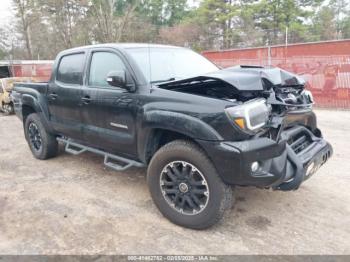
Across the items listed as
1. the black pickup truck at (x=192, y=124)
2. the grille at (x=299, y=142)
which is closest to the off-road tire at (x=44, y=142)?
the black pickup truck at (x=192, y=124)

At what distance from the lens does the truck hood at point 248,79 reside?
3.06 meters

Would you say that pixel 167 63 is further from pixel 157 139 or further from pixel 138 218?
pixel 138 218

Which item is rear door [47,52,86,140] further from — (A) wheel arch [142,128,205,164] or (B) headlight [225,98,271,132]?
(B) headlight [225,98,271,132]

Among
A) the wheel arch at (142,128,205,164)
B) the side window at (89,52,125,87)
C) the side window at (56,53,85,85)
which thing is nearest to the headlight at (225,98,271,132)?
the wheel arch at (142,128,205,164)

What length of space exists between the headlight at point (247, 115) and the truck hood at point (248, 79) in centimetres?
17

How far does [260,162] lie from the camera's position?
2971mm

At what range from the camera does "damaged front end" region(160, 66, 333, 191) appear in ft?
9.61

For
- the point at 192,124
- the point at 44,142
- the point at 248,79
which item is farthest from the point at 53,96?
the point at 248,79

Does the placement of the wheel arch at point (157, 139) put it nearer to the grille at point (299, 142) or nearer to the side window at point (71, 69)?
the grille at point (299, 142)

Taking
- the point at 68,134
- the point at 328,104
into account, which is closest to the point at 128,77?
the point at 68,134

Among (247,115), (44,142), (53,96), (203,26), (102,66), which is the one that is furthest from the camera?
(203,26)

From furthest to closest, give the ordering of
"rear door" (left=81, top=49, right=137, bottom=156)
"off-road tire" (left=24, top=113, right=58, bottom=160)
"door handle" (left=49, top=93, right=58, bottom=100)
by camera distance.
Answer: "off-road tire" (left=24, top=113, right=58, bottom=160) < "door handle" (left=49, top=93, right=58, bottom=100) < "rear door" (left=81, top=49, right=137, bottom=156)

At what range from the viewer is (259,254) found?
2.94m

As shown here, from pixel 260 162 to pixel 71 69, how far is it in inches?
123
